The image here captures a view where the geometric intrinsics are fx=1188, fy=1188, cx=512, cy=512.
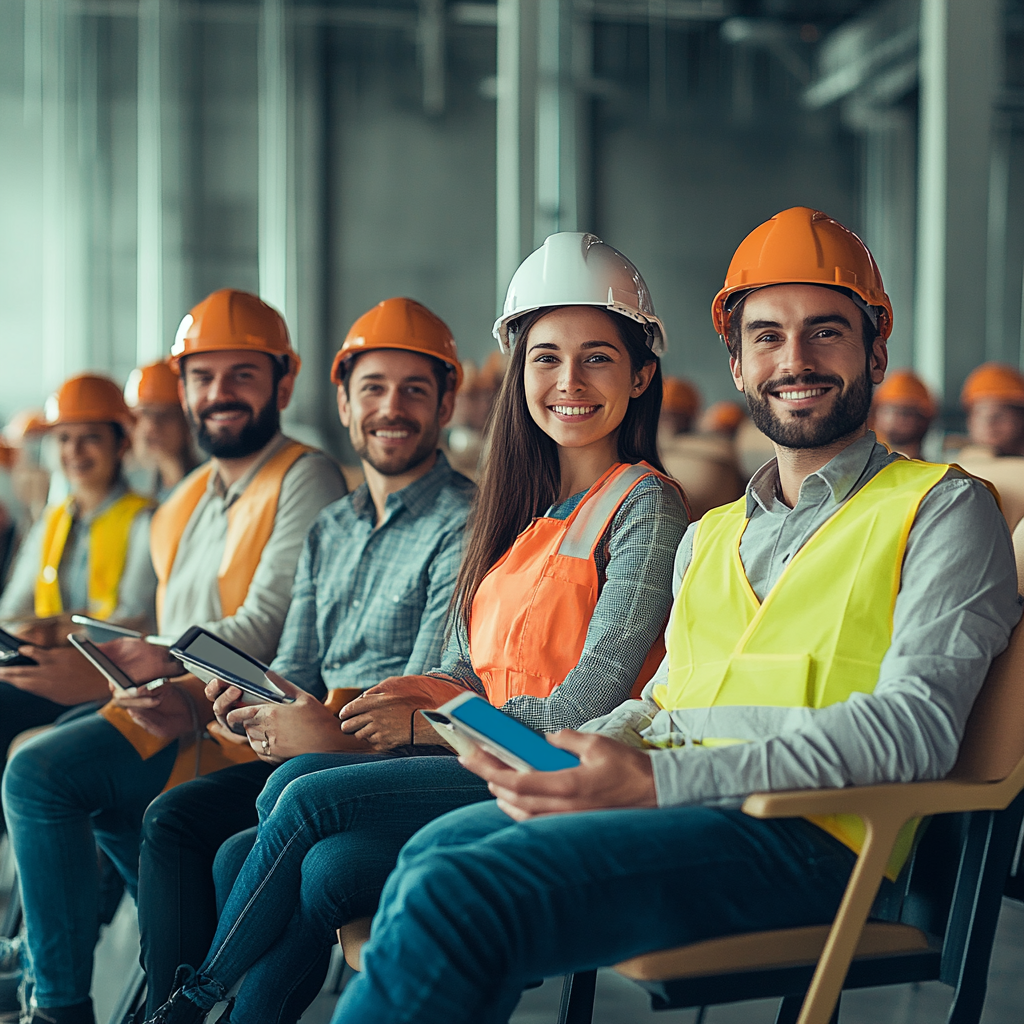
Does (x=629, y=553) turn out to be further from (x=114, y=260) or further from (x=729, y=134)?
(x=729, y=134)

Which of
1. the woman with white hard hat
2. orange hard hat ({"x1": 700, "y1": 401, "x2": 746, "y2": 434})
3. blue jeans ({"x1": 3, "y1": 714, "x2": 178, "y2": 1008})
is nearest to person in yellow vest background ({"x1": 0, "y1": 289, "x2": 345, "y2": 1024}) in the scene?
blue jeans ({"x1": 3, "y1": 714, "x2": 178, "y2": 1008})

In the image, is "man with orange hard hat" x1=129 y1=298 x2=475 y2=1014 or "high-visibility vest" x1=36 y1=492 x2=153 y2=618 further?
"high-visibility vest" x1=36 y1=492 x2=153 y2=618

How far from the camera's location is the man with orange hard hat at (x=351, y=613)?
86.7 inches

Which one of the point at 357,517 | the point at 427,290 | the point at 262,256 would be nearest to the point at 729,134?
the point at 427,290

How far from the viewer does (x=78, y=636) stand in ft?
8.70

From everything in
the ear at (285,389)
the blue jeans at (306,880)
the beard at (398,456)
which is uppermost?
the ear at (285,389)

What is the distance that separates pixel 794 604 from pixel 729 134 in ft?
42.0

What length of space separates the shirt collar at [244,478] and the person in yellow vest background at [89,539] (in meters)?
0.48

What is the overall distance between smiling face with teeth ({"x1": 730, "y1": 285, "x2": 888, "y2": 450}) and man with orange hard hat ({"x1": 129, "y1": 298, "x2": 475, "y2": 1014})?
89 centimetres

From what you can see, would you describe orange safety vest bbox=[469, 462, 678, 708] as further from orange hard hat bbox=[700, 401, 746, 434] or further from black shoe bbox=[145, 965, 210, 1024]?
orange hard hat bbox=[700, 401, 746, 434]

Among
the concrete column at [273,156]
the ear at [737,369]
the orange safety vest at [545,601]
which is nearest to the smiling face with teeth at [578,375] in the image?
the orange safety vest at [545,601]

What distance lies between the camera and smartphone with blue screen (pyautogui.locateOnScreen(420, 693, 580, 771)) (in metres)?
1.61

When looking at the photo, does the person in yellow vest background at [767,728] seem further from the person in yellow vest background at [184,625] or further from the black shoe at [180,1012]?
the person in yellow vest background at [184,625]

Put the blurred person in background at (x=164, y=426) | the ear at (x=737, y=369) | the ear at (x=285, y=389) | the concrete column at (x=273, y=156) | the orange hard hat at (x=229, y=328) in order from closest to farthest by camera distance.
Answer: the ear at (x=737, y=369) → the orange hard hat at (x=229, y=328) → the ear at (x=285, y=389) → the blurred person in background at (x=164, y=426) → the concrete column at (x=273, y=156)
